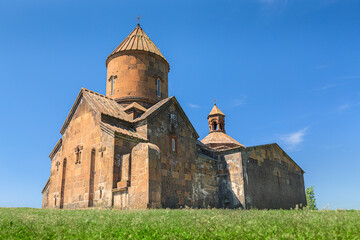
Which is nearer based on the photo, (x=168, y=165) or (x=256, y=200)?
(x=168, y=165)

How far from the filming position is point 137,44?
17.4m

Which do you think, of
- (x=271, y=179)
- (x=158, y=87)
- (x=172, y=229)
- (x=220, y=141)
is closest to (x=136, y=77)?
(x=158, y=87)

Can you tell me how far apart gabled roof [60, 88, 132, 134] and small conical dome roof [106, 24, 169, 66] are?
10.8 ft

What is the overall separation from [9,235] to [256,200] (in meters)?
12.9

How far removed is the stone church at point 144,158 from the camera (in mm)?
11305

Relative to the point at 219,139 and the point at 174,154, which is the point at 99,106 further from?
the point at 219,139

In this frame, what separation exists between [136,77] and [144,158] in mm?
7058

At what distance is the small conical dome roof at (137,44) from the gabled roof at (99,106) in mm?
3306

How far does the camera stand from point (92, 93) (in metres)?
15.0

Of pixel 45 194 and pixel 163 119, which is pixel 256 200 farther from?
pixel 45 194

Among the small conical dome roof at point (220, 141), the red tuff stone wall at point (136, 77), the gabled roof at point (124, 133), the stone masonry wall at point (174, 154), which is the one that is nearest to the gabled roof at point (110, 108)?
the gabled roof at point (124, 133)

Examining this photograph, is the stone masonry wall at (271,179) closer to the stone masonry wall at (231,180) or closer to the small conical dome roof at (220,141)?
the stone masonry wall at (231,180)

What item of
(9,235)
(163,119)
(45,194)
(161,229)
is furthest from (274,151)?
(9,235)

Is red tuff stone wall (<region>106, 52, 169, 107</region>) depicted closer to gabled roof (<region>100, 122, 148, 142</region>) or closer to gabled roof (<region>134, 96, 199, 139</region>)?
gabled roof (<region>134, 96, 199, 139</region>)
